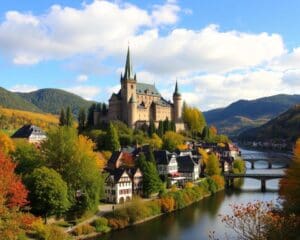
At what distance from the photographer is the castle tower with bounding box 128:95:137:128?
312ft

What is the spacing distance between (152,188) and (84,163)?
37.7 feet

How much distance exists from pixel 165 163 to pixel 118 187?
47.5 ft

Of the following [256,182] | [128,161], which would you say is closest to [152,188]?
[128,161]

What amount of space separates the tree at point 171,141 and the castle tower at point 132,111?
9.40 metres

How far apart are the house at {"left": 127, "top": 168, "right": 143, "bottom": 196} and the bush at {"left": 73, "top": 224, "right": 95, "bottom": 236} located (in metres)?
14.0

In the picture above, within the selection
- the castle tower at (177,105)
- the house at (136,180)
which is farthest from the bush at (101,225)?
the castle tower at (177,105)

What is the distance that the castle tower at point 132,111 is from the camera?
312ft

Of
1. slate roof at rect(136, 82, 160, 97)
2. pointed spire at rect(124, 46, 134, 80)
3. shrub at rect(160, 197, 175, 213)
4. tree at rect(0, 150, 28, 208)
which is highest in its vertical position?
pointed spire at rect(124, 46, 134, 80)

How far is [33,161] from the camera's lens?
44812mm

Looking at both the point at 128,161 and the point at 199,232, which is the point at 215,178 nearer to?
the point at 128,161

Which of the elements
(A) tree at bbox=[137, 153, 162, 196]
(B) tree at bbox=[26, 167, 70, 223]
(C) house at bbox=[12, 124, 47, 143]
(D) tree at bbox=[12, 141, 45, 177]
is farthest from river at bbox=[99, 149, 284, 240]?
(C) house at bbox=[12, 124, 47, 143]

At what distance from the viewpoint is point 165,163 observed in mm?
63250

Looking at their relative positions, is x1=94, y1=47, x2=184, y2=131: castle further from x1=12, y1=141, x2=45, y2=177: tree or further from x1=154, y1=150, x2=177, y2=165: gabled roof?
x1=12, y1=141, x2=45, y2=177: tree

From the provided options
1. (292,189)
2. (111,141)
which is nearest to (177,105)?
(111,141)
